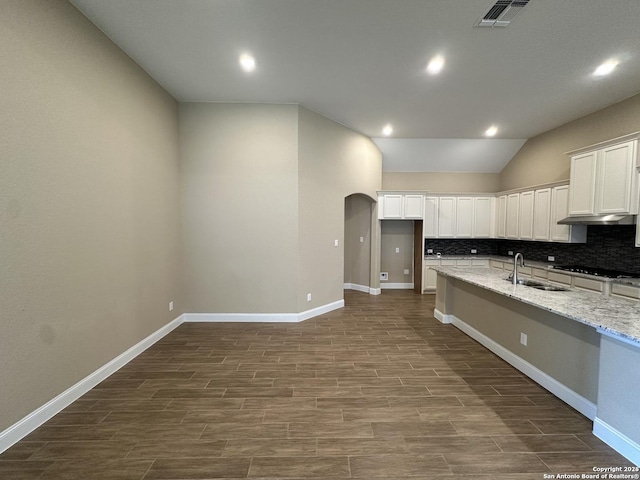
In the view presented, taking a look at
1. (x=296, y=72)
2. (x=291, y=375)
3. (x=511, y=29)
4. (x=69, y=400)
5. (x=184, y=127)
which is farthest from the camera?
(x=184, y=127)

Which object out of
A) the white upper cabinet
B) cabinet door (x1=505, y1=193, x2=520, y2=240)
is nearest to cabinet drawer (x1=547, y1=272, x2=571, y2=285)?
the white upper cabinet

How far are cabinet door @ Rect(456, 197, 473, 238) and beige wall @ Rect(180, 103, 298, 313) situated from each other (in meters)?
4.57

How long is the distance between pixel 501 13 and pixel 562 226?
13.6 ft

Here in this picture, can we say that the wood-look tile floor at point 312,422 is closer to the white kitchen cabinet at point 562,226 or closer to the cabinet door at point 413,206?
the white kitchen cabinet at point 562,226

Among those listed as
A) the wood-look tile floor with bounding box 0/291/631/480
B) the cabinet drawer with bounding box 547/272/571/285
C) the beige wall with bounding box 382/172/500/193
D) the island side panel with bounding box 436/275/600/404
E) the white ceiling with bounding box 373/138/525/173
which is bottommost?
the wood-look tile floor with bounding box 0/291/631/480

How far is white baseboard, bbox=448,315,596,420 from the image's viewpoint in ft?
7.57

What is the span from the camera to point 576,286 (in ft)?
14.4

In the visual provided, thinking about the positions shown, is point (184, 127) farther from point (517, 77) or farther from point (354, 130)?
point (517, 77)

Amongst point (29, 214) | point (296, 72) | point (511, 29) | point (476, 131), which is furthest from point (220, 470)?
point (476, 131)

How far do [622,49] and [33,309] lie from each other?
6.09 meters

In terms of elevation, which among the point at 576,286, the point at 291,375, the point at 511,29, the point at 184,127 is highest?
the point at 511,29

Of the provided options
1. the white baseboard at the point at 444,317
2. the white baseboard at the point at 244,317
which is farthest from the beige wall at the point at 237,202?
the white baseboard at the point at 444,317

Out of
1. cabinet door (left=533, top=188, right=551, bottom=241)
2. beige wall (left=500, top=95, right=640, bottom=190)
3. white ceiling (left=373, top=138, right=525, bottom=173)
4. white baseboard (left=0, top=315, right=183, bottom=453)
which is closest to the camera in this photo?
white baseboard (left=0, top=315, right=183, bottom=453)

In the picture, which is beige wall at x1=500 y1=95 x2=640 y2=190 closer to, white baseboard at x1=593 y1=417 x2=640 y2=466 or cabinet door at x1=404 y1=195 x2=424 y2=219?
cabinet door at x1=404 y1=195 x2=424 y2=219
